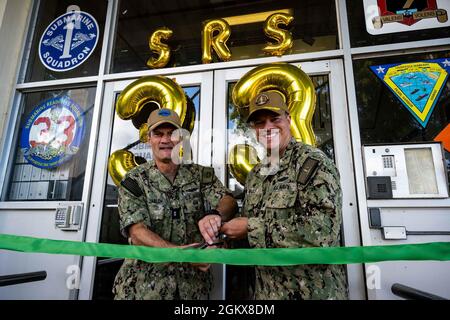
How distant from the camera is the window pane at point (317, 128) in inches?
75.3

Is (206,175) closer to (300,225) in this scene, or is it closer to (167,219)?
(167,219)

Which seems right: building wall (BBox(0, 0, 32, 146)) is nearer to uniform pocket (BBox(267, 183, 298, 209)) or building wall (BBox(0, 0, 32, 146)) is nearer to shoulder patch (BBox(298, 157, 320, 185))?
uniform pocket (BBox(267, 183, 298, 209))

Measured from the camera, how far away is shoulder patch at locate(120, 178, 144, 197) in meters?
1.47

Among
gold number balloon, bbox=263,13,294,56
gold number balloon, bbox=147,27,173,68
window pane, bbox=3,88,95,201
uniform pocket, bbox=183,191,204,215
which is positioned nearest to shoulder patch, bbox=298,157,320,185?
uniform pocket, bbox=183,191,204,215

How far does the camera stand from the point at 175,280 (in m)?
1.42

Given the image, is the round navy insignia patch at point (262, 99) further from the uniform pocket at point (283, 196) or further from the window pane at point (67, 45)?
the window pane at point (67, 45)

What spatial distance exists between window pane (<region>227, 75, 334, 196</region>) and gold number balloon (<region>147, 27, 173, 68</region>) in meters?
0.67

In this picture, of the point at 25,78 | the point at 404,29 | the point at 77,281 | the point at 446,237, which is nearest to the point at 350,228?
the point at 446,237

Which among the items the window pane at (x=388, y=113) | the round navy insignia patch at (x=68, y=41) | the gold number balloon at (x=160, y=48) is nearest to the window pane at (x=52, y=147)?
the round navy insignia patch at (x=68, y=41)

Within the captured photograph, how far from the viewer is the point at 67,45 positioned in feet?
8.44

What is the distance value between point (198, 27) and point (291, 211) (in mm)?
2032

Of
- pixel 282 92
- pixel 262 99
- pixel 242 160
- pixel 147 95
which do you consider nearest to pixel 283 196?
pixel 262 99
